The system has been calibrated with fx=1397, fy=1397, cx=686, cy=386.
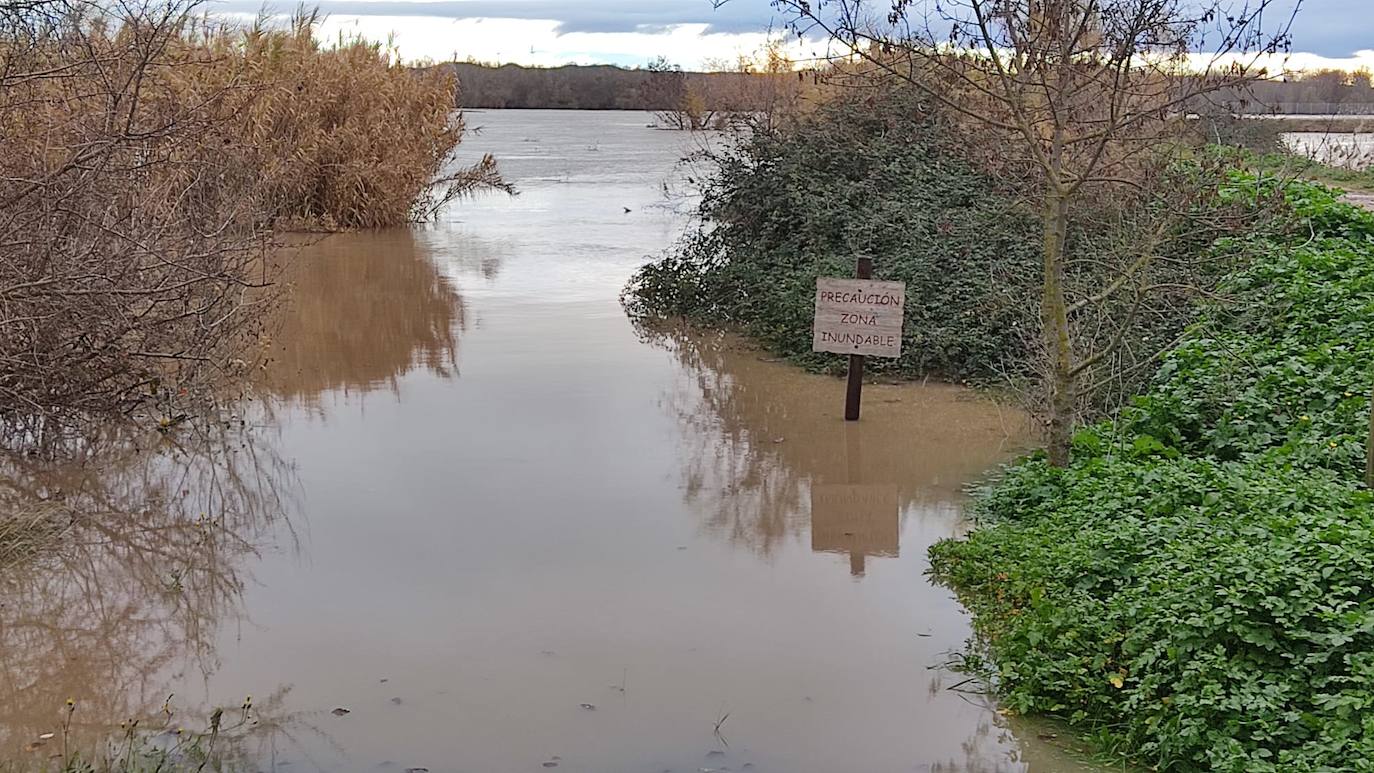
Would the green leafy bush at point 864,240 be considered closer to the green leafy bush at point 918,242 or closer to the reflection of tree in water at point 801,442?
the green leafy bush at point 918,242

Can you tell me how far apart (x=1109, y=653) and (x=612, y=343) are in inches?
347

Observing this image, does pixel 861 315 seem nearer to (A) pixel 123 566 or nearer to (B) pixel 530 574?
(B) pixel 530 574

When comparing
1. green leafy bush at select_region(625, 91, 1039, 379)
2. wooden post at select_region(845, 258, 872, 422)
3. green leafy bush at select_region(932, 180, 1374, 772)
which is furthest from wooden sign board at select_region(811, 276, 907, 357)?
green leafy bush at select_region(932, 180, 1374, 772)

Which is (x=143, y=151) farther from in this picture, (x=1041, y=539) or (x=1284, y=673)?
(x=1284, y=673)

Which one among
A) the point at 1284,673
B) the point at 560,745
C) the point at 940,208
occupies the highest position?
the point at 940,208

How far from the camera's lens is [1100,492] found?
738 cm

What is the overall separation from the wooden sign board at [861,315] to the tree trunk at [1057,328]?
67.7 inches

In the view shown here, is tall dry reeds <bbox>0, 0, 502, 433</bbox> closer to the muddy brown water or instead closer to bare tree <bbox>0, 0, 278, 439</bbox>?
bare tree <bbox>0, 0, 278, 439</bbox>

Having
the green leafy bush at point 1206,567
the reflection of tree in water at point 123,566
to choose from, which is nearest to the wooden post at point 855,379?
the green leafy bush at point 1206,567

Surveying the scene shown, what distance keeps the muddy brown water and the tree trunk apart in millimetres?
805

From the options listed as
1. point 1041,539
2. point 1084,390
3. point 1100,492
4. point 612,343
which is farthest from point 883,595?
point 612,343

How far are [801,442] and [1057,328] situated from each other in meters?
2.38

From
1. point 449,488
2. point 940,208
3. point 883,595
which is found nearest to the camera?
point 883,595

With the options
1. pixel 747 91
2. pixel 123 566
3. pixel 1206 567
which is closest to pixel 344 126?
pixel 747 91
